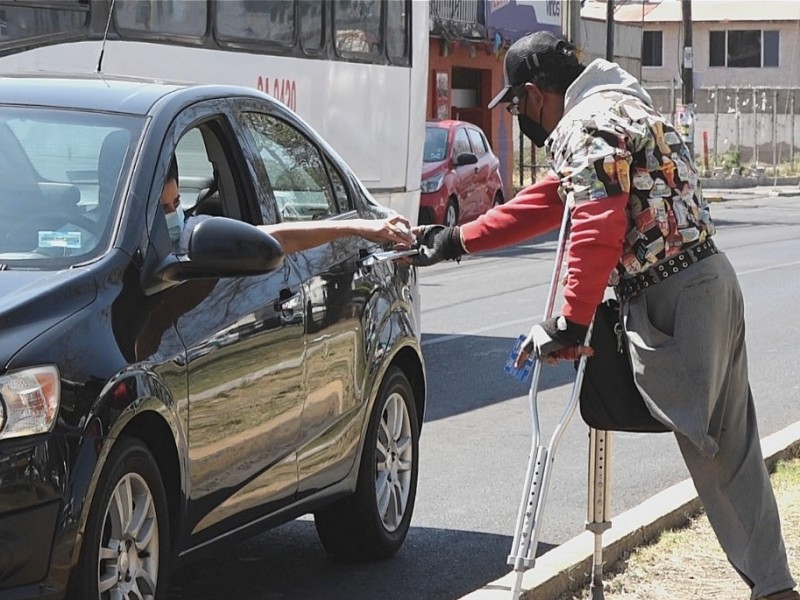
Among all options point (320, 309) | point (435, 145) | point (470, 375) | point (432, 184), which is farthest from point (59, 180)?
point (435, 145)

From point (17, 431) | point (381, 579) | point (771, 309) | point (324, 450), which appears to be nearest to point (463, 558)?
point (381, 579)

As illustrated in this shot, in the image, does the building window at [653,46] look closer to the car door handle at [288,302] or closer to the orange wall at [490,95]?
the orange wall at [490,95]

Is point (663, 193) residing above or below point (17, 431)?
above

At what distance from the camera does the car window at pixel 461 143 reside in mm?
24281

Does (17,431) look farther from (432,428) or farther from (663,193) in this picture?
(432,428)

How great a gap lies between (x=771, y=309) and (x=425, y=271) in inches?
218

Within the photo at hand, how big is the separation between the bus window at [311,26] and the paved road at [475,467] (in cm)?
262

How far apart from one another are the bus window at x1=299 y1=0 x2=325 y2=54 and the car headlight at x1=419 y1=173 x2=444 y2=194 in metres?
8.46

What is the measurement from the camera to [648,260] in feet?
15.9

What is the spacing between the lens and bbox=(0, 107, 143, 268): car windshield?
477cm

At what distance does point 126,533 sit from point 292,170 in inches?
77.6

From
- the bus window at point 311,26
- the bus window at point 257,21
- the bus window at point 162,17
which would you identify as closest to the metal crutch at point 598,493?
the bus window at point 162,17

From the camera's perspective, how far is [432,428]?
9.51 m

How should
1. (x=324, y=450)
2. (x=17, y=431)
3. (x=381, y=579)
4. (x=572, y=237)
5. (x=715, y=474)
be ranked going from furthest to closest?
1. (x=381, y=579)
2. (x=324, y=450)
3. (x=715, y=474)
4. (x=572, y=237)
5. (x=17, y=431)
